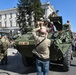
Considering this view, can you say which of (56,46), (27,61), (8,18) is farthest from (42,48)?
(8,18)

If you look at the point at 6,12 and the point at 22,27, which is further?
the point at 6,12

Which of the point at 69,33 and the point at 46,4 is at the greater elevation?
the point at 46,4

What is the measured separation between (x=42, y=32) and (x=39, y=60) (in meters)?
0.67

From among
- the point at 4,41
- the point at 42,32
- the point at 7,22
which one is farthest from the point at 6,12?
the point at 42,32

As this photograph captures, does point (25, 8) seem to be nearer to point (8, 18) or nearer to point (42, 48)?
point (8, 18)

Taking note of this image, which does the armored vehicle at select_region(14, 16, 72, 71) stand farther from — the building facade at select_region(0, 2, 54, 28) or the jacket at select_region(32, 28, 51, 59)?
the building facade at select_region(0, 2, 54, 28)

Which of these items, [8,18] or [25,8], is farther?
[8,18]

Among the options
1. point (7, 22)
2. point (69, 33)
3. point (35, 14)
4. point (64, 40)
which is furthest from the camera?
point (7, 22)

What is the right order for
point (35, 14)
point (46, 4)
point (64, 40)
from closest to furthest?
1. point (64, 40)
2. point (35, 14)
3. point (46, 4)

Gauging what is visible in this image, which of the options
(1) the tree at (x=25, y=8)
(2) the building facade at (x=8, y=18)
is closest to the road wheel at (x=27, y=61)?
(1) the tree at (x=25, y=8)

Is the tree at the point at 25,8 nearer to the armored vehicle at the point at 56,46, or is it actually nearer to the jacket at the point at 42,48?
the armored vehicle at the point at 56,46

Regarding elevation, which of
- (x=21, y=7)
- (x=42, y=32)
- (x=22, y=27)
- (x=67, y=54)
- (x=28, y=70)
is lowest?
(x=28, y=70)

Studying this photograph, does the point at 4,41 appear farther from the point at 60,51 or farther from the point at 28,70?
the point at 60,51

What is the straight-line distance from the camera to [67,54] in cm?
864
